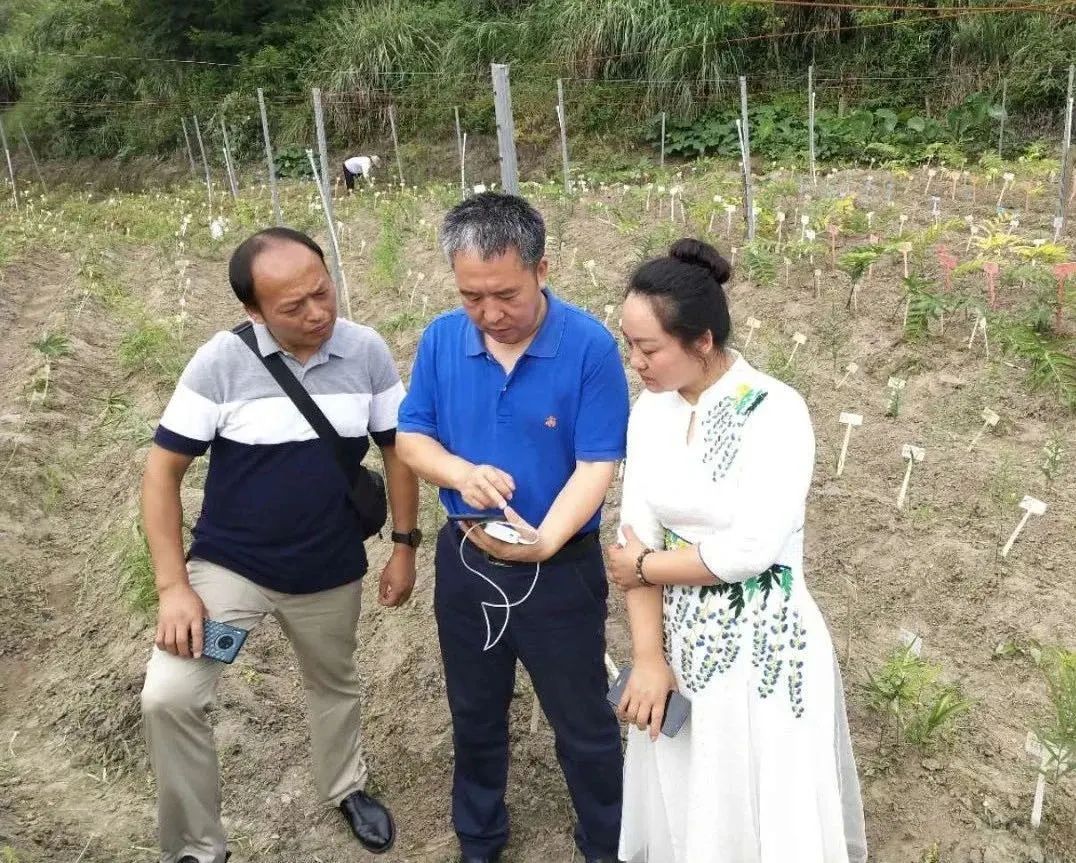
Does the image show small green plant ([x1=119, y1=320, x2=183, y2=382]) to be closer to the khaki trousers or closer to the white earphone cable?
the khaki trousers

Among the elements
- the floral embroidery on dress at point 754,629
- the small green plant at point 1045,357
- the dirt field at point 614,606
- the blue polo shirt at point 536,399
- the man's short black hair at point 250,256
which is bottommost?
the dirt field at point 614,606

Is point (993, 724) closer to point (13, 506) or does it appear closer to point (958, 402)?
point (958, 402)

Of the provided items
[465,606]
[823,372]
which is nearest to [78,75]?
[823,372]

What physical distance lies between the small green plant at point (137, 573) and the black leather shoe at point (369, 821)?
1.33m

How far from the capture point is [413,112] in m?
18.4

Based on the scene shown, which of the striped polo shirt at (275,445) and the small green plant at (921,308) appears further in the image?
the small green plant at (921,308)

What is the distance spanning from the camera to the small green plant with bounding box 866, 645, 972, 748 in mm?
2549

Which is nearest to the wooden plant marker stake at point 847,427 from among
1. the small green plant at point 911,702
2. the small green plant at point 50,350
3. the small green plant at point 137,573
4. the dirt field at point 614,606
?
the dirt field at point 614,606

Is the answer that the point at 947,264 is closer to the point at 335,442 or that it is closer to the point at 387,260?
the point at 335,442

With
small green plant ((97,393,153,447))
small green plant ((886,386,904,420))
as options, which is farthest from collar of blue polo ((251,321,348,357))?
small green plant ((97,393,153,447))

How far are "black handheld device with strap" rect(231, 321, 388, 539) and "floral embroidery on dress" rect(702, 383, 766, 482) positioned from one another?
3.04 ft

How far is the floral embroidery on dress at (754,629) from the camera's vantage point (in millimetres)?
1745

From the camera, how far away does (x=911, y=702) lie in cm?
261

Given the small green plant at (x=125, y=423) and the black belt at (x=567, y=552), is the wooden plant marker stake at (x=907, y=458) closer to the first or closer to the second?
the black belt at (x=567, y=552)
